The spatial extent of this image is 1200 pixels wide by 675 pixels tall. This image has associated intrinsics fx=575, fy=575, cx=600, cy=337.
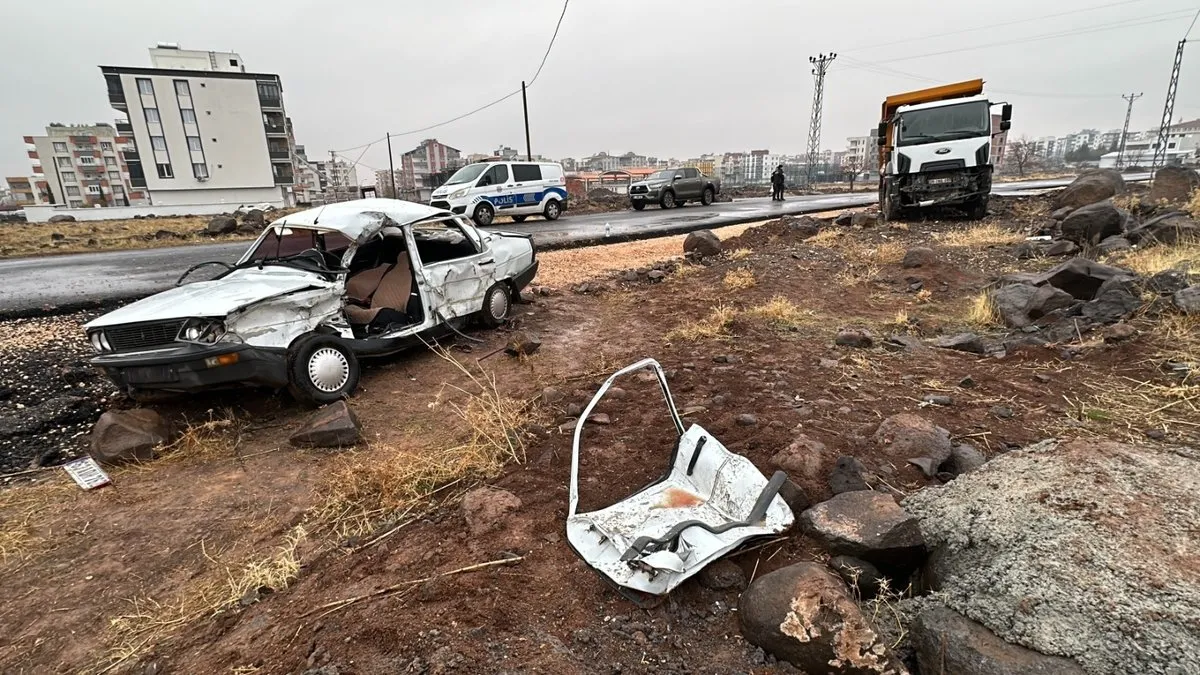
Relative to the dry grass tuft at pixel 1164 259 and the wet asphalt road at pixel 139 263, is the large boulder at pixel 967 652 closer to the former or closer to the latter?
the dry grass tuft at pixel 1164 259

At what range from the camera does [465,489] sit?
343 cm

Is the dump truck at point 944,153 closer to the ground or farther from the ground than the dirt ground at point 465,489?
farther from the ground

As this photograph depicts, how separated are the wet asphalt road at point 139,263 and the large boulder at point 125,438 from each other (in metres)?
5.64

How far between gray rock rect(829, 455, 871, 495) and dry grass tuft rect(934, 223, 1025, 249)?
368 inches

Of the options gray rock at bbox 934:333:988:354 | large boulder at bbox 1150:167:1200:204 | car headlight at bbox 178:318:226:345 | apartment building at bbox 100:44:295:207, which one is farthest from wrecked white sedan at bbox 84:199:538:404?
apartment building at bbox 100:44:295:207

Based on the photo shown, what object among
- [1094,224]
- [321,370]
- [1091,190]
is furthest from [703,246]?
[1091,190]

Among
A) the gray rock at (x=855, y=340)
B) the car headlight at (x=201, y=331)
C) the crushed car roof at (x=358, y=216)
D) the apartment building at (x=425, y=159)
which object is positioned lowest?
the gray rock at (x=855, y=340)

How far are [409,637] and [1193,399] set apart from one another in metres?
4.68

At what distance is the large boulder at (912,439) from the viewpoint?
323cm

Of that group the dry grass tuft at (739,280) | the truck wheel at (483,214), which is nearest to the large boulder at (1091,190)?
the dry grass tuft at (739,280)

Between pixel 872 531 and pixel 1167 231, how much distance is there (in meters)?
9.27

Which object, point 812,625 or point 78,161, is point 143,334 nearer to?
point 812,625

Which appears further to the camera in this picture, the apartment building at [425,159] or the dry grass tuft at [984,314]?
the apartment building at [425,159]

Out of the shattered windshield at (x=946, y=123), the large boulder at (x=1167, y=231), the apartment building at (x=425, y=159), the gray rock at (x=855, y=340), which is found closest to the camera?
the gray rock at (x=855, y=340)
